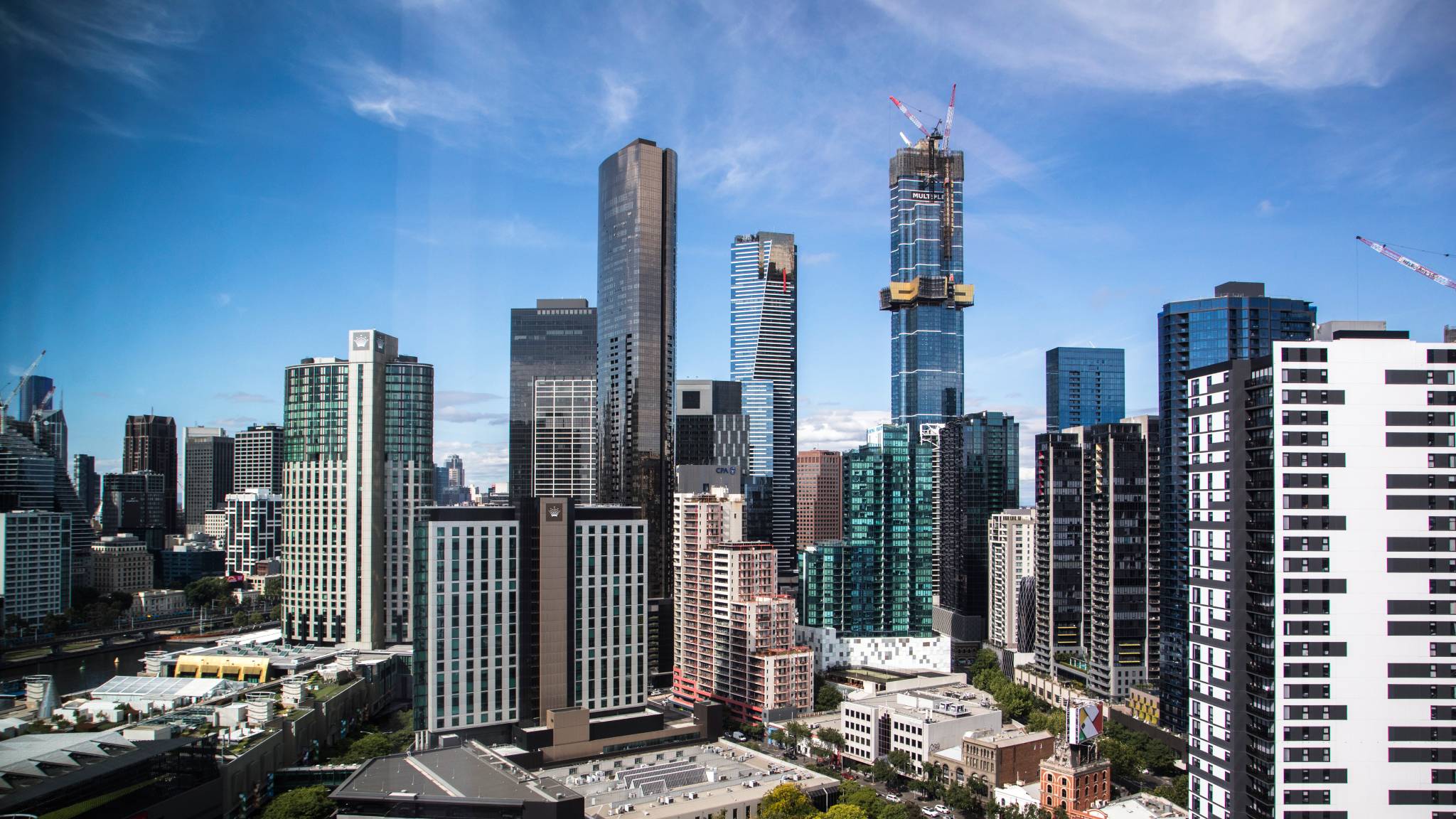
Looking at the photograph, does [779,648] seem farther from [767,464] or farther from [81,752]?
[767,464]

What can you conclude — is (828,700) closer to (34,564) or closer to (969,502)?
(969,502)

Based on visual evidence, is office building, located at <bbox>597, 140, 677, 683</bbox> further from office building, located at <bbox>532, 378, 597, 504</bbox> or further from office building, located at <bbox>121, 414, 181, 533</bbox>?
office building, located at <bbox>121, 414, 181, 533</bbox>

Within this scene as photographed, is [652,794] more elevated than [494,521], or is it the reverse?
Result: [494,521]

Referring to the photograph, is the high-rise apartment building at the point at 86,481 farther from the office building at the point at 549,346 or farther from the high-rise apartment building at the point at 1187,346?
the high-rise apartment building at the point at 1187,346

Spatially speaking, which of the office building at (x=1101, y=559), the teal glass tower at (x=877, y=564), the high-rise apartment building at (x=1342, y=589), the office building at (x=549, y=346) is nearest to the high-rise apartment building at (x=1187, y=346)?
the office building at (x=1101, y=559)

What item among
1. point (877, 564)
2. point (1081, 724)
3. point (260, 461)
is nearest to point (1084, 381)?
point (877, 564)

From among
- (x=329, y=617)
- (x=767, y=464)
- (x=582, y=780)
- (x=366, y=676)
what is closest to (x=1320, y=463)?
(x=582, y=780)
